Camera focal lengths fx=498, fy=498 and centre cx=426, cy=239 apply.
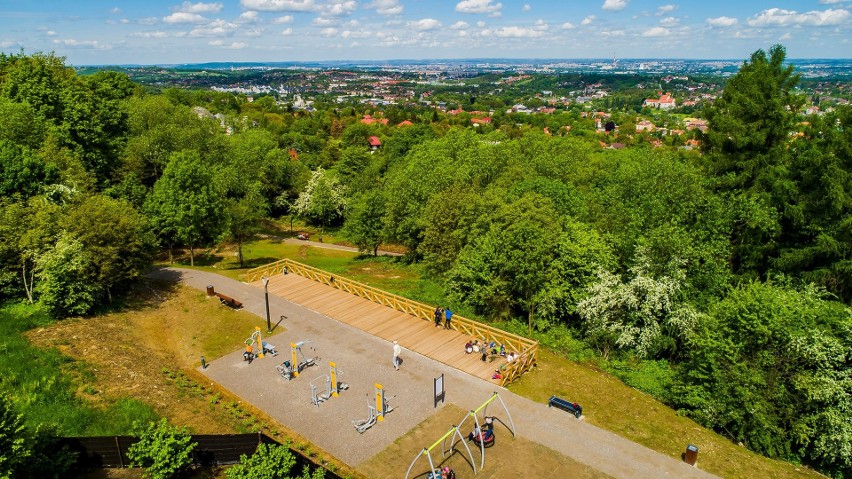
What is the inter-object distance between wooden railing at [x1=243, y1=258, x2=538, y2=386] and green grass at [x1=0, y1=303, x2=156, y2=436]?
11792 mm

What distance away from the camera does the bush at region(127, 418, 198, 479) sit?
13.8 m

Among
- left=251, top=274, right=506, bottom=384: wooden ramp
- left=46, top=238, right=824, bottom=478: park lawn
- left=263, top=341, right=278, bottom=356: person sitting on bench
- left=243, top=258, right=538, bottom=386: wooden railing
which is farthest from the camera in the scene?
left=263, top=341, right=278, bottom=356: person sitting on bench

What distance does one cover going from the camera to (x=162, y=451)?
13758mm

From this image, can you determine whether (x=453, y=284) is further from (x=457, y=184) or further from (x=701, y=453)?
(x=701, y=453)

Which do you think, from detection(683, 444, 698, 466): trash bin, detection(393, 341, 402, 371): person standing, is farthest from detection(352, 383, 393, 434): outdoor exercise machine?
detection(683, 444, 698, 466): trash bin

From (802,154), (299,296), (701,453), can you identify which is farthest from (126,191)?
(802,154)

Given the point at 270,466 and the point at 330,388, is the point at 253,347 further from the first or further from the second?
the point at 270,466

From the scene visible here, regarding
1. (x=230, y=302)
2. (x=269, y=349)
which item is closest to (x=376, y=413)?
(x=269, y=349)

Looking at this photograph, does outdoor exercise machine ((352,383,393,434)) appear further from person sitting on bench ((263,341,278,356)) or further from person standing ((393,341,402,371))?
person sitting on bench ((263,341,278,356))

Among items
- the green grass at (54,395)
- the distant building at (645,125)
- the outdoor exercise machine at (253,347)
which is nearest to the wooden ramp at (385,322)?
the outdoor exercise machine at (253,347)

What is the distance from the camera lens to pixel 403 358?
21.5 meters

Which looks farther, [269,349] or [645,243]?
[645,243]

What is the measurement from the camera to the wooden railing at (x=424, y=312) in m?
20.5

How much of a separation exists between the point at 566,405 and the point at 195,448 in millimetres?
12366
